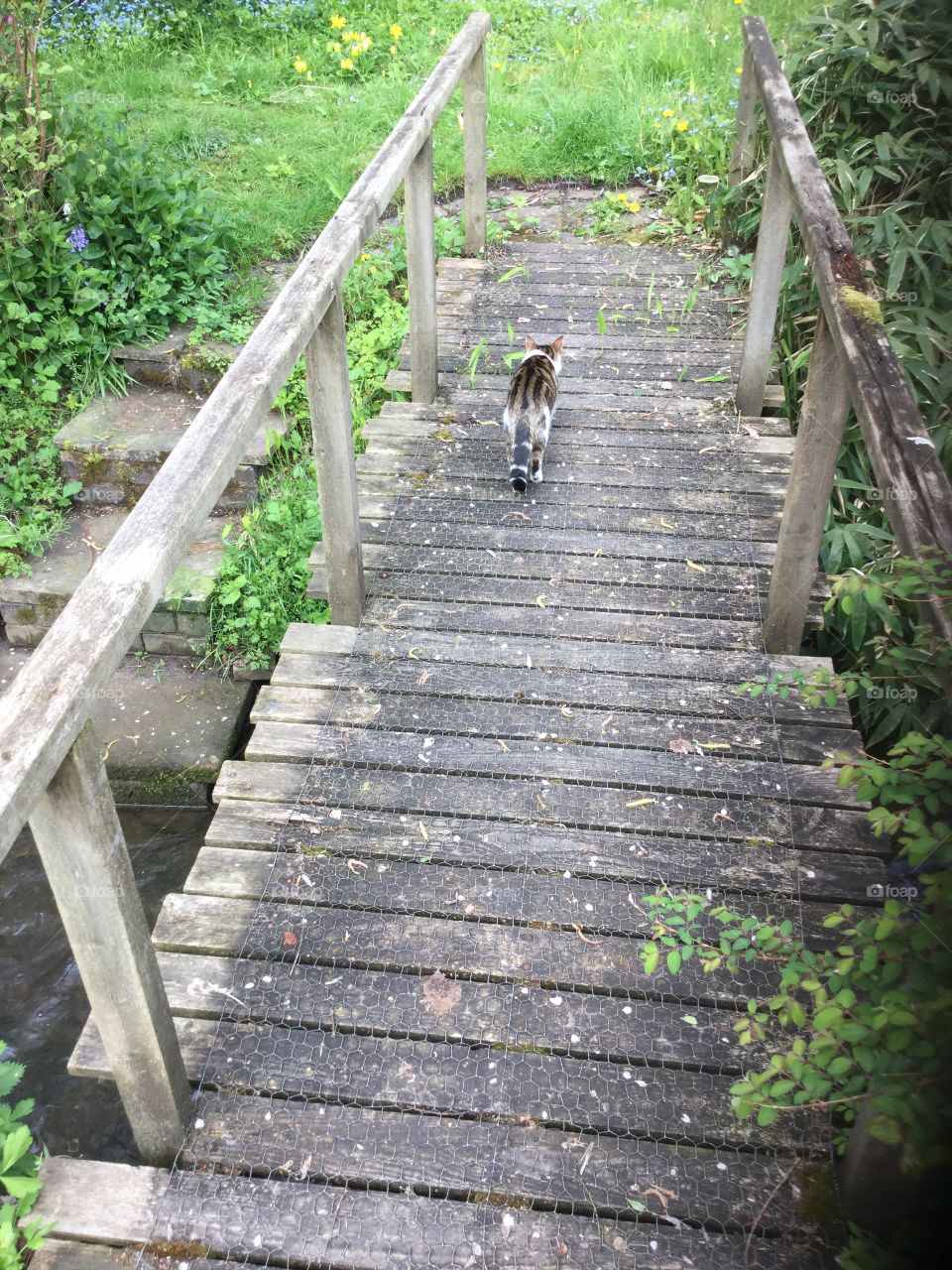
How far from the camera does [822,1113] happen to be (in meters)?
2.16

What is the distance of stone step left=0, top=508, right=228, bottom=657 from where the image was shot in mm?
4781

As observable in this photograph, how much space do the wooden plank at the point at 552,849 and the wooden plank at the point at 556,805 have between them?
0.03 metres

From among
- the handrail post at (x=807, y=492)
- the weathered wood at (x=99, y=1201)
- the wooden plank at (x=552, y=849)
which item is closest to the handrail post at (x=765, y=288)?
the handrail post at (x=807, y=492)

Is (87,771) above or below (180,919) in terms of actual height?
above

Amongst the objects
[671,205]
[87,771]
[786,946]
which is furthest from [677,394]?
[87,771]

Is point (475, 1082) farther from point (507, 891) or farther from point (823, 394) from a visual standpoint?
point (823, 394)

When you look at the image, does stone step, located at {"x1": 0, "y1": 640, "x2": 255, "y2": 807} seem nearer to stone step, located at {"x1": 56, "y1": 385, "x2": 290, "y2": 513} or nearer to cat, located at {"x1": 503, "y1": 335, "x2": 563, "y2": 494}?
stone step, located at {"x1": 56, "y1": 385, "x2": 290, "y2": 513}

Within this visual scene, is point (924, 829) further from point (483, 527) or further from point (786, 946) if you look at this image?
point (483, 527)

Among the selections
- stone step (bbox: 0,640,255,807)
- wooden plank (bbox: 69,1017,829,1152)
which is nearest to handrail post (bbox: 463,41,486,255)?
stone step (bbox: 0,640,255,807)

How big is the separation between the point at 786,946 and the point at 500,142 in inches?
263

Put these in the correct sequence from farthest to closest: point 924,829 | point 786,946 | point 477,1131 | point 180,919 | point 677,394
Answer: point 677,394 < point 180,919 < point 477,1131 < point 786,946 < point 924,829

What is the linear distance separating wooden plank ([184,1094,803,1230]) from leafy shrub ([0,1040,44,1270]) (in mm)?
298

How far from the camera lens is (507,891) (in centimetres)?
264

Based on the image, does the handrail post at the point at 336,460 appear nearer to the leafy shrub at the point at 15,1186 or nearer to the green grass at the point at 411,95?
the leafy shrub at the point at 15,1186
